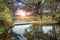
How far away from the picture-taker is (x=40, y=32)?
3.80 m

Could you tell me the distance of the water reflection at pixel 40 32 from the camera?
377 cm

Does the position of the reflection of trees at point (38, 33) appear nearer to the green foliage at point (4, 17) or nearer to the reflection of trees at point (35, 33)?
the reflection of trees at point (35, 33)

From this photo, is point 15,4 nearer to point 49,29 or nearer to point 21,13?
point 21,13

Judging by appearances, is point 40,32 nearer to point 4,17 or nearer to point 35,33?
point 35,33

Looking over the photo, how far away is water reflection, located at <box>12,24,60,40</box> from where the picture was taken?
3.77 meters

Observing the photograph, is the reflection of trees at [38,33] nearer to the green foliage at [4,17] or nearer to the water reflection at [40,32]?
the water reflection at [40,32]

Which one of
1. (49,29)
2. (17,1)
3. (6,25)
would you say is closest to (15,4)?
(17,1)

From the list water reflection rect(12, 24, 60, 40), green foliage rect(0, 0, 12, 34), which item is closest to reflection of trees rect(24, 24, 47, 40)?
water reflection rect(12, 24, 60, 40)

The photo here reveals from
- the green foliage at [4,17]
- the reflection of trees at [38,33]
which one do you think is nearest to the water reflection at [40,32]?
the reflection of trees at [38,33]

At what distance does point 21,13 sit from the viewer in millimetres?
3787

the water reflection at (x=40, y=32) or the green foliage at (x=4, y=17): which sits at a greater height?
the green foliage at (x=4, y=17)

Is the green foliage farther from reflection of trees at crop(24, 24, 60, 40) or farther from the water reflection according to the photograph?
reflection of trees at crop(24, 24, 60, 40)

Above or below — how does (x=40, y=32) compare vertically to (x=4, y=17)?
below

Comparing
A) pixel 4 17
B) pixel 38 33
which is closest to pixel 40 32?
pixel 38 33
